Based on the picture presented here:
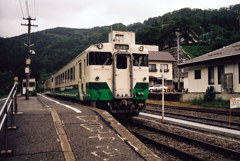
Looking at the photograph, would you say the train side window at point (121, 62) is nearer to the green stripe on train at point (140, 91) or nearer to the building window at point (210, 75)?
the green stripe on train at point (140, 91)

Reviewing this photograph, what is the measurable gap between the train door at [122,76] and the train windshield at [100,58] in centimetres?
29

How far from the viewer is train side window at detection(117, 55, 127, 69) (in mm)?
9219

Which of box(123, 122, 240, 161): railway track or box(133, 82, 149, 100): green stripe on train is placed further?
box(133, 82, 149, 100): green stripe on train

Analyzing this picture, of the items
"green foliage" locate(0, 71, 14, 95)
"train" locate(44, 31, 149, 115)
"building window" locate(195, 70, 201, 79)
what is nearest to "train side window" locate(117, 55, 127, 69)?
"train" locate(44, 31, 149, 115)

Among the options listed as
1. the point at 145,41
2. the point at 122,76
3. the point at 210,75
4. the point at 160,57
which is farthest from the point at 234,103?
the point at 145,41

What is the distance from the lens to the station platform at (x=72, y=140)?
13.8 feet

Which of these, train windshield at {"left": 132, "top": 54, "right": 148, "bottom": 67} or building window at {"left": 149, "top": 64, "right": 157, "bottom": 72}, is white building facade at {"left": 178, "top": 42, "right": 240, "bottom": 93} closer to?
train windshield at {"left": 132, "top": 54, "right": 148, "bottom": 67}

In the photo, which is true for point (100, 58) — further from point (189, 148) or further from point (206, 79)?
point (206, 79)

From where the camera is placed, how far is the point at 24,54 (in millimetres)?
75375

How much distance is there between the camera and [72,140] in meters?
4.97

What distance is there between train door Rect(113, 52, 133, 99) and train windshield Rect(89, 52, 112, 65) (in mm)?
292

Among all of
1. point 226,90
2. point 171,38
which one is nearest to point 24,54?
point 171,38

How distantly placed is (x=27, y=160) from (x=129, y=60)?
20.4ft

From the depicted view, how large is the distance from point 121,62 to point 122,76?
624 mm
